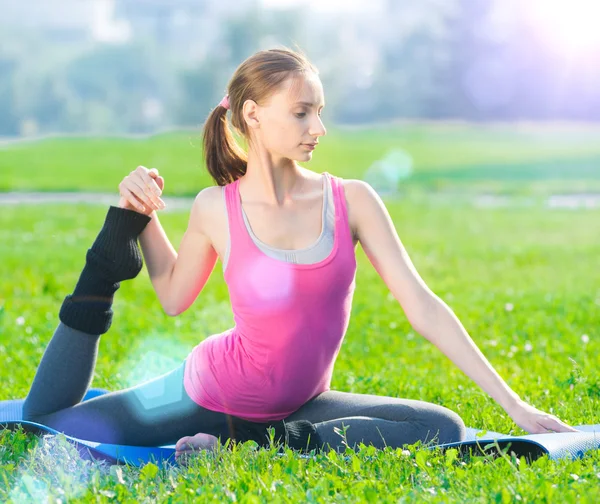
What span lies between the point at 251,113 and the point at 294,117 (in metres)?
0.19

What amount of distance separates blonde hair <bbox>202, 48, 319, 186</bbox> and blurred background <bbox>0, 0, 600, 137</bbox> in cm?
4139

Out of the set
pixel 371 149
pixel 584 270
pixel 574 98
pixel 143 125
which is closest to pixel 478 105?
pixel 574 98

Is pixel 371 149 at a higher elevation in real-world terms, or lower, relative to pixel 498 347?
higher

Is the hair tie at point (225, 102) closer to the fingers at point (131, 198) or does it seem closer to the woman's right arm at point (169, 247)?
the woman's right arm at point (169, 247)

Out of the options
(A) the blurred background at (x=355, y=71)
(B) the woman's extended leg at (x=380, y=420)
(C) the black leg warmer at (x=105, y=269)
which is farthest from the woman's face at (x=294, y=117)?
(A) the blurred background at (x=355, y=71)

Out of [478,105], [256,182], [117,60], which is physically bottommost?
[256,182]

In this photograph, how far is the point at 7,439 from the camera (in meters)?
3.68

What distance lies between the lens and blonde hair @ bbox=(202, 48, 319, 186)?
11.5ft

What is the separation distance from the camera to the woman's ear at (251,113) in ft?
11.7

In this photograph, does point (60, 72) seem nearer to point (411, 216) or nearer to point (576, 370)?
point (411, 216)

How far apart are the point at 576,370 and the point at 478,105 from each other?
43.0 metres

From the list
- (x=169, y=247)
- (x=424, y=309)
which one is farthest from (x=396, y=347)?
(x=424, y=309)

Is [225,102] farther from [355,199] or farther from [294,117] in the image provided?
[355,199]

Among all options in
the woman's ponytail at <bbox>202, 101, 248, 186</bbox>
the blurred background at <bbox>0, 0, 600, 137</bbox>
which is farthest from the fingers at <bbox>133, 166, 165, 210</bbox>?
the blurred background at <bbox>0, 0, 600, 137</bbox>
